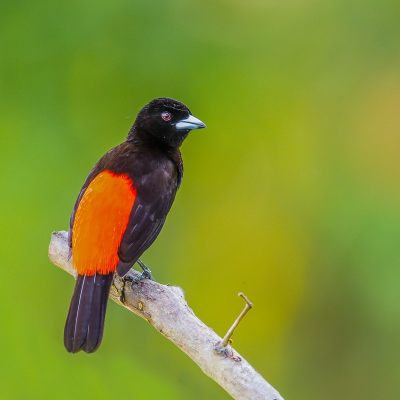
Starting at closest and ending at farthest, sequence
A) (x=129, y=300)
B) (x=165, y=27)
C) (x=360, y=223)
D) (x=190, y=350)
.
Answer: (x=190, y=350) < (x=129, y=300) < (x=360, y=223) < (x=165, y=27)

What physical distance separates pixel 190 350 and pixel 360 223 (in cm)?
215

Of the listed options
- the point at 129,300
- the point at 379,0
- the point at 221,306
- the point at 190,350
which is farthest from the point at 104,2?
the point at 190,350

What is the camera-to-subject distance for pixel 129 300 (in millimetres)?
2621

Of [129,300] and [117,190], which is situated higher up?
[117,190]

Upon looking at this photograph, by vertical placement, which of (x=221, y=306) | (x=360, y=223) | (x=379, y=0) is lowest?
(x=221, y=306)

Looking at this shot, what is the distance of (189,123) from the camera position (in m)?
3.09

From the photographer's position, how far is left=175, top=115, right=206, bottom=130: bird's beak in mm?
3072

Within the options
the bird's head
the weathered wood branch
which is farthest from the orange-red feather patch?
the bird's head

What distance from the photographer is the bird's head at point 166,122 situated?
122 inches

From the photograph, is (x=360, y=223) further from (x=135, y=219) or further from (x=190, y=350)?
(x=190, y=350)

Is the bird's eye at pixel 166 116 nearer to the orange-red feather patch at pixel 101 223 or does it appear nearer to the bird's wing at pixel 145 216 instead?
the bird's wing at pixel 145 216

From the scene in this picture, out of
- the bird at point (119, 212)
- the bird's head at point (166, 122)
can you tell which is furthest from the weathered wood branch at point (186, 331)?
the bird's head at point (166, 122)

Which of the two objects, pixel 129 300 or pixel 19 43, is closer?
pixel 129 300

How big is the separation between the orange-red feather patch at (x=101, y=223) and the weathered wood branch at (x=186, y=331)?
0.60 feet
